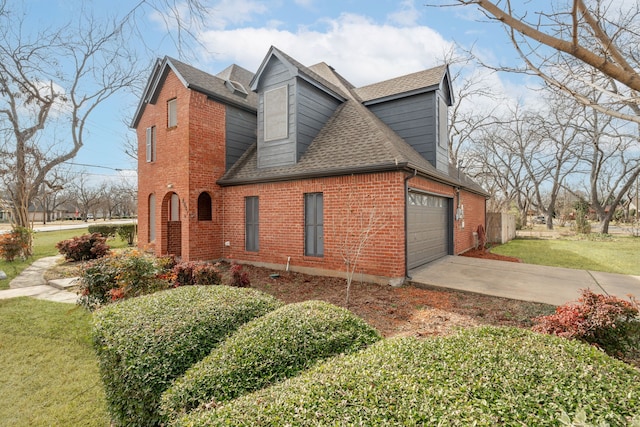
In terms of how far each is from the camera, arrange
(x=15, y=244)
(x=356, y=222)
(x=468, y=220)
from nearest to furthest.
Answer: (x=356, y=222)
(x=15, y=244)
(x=468, y=220)

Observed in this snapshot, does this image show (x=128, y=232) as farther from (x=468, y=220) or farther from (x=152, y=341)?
(x=468, y=220)

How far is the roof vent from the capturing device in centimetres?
1199

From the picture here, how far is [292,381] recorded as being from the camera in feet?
7.14

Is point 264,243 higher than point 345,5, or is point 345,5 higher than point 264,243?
point 345,5

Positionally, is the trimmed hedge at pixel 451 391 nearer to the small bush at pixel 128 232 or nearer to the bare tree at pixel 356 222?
the bare tree at pixel 356 222

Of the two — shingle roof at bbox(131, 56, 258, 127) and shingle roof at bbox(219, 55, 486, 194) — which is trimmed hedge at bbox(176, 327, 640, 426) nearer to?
shingle roof at bbox(219, 55, 486, 194)

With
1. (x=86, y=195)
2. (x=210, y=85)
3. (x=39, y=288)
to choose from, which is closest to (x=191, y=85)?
(x=210, y=85)

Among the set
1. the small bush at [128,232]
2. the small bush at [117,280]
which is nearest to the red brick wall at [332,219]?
the small bush at [117,280]

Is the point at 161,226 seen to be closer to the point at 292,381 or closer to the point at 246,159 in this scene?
the point at 246,159

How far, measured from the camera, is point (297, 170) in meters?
8.88

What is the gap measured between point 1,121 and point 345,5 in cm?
2022

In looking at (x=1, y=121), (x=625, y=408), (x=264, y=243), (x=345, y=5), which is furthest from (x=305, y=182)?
(x=1, y=121)

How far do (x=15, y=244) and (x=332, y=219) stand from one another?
13532 millimetres

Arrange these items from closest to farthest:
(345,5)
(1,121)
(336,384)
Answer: (336,384) < (345,5) < (1,121)
